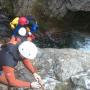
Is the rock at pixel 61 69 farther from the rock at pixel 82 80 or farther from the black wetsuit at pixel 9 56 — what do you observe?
the black wetsuit at pixel 9 56

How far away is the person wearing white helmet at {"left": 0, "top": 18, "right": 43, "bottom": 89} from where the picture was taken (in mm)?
5082

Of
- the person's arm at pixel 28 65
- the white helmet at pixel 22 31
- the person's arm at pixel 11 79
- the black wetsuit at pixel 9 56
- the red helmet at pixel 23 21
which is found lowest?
the person's arm at pixel 11 79

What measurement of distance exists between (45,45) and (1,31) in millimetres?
1745

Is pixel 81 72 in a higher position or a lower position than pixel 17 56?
lower

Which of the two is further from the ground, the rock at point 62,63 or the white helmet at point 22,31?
the white helmet at point 22,31

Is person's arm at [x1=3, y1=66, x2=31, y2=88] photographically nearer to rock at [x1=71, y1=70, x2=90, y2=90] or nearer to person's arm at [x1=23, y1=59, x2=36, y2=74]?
person's arm at [x1=23, y1=59, x2=36, y2=74]

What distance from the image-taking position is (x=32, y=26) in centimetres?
525

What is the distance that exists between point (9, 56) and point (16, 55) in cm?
A: 11

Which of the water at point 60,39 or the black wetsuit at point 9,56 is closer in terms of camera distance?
the black wetsuit at point 9,56

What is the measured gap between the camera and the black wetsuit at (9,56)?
516 cm

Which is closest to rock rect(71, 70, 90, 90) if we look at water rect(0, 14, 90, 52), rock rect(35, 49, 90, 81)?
rock rect(35, 49, 90, 81)

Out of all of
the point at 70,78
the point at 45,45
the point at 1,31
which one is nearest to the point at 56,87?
the point at 70,78

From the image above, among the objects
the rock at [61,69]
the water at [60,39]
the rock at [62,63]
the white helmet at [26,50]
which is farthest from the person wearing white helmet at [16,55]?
the water at [60,39]

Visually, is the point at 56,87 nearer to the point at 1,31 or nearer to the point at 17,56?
the point at 17,56
